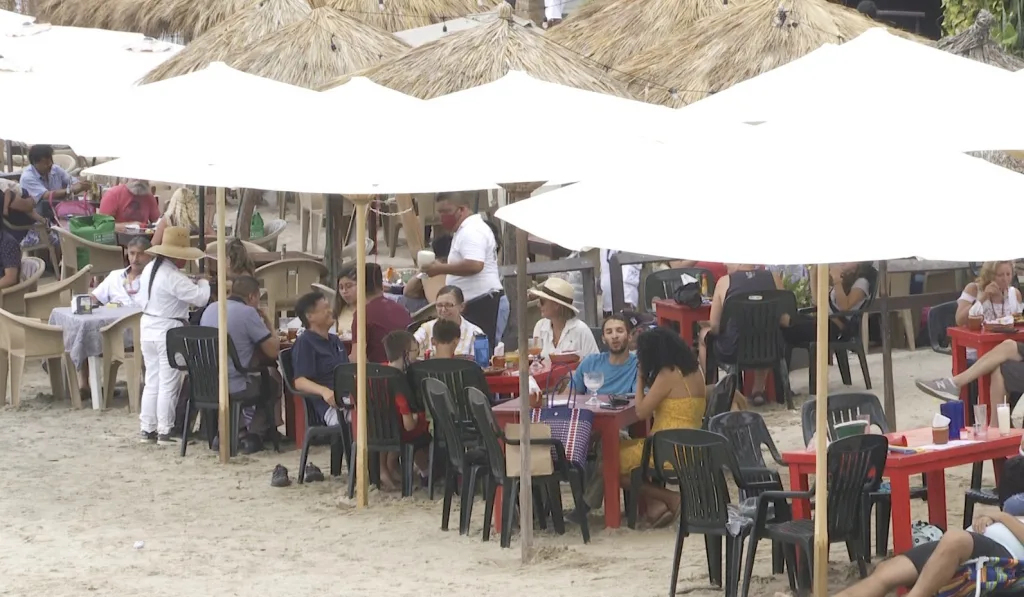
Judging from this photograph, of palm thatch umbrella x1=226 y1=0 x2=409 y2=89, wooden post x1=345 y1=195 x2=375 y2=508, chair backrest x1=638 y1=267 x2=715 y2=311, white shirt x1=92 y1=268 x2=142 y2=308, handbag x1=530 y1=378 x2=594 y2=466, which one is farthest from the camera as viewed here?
palm thatch umbrella x1=226 y1=0 x2=409 y2=89

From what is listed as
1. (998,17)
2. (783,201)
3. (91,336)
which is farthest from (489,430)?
(998,17)

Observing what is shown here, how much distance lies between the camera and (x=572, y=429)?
8.12 m

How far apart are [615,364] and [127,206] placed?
25.9 feet

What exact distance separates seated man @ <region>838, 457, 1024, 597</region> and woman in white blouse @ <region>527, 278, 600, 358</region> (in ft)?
12.2

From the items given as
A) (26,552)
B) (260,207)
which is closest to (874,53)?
(26,552)

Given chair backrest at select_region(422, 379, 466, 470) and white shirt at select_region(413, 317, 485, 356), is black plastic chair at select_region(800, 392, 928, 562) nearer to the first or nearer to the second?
chair backrest at select_region(422, 379, 466, 470)

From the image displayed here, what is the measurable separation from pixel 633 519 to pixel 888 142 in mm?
2977

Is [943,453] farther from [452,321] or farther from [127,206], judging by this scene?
[127,206]

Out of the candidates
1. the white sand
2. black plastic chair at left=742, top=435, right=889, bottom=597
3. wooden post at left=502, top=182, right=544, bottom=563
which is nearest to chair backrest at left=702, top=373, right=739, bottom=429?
the white sand

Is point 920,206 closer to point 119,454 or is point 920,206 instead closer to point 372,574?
point 372,574

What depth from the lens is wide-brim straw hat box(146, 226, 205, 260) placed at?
10.3 meters

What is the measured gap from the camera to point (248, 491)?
945 cm

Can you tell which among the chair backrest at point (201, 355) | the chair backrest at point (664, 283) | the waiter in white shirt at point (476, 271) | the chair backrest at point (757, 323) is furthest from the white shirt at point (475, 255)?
the chair backrest at point (201, 355)

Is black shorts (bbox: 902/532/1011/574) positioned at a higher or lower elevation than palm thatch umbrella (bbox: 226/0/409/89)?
lower
